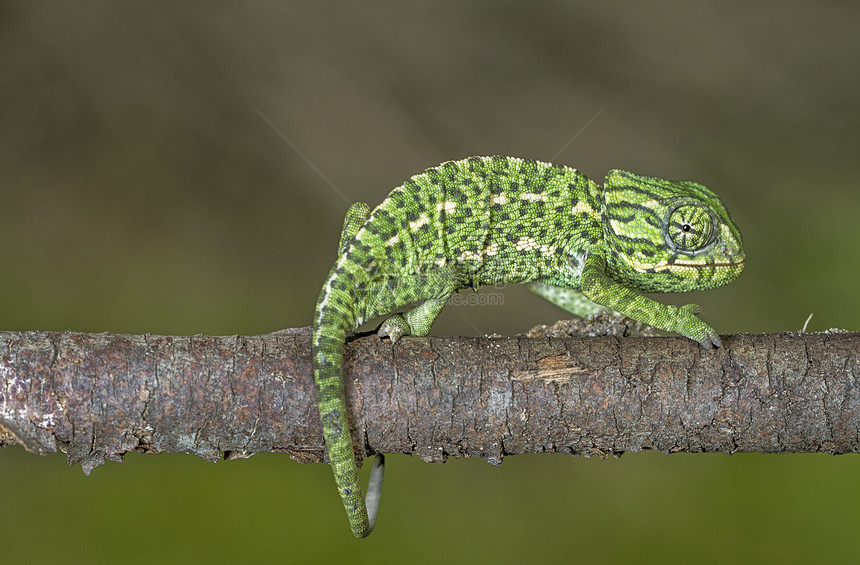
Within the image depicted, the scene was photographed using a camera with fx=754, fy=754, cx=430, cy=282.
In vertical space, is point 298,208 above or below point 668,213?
above

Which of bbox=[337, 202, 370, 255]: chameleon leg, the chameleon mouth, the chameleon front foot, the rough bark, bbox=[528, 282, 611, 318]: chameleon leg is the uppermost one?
bbox=[337, 202, 370, 255]: chameleon leg

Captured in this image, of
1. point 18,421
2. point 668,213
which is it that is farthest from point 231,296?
point 668,213

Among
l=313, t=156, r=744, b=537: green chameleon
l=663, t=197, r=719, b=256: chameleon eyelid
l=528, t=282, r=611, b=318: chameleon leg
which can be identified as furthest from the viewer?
l=528, t=282, r=611, b=318: chameleon leg

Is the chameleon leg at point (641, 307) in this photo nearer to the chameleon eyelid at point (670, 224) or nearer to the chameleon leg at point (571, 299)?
the chameleon eyelid at point (670, 224)

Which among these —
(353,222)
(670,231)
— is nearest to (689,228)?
(670,231)

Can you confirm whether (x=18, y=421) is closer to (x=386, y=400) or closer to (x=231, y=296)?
(x=386, y=400)

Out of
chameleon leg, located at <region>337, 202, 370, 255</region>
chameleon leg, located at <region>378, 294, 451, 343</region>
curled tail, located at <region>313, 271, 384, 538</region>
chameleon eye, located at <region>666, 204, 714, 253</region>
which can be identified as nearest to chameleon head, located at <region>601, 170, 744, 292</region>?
chameleon eye, located at <region>666, 204, 714, 253</region>

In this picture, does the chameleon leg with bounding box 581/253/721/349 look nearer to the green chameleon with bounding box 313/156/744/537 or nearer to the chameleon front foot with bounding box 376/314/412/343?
the green chameleon with bounding box 313/156/744/537

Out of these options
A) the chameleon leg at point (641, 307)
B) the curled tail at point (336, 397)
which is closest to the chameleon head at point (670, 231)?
the chameleon leg at point (641, 307)
